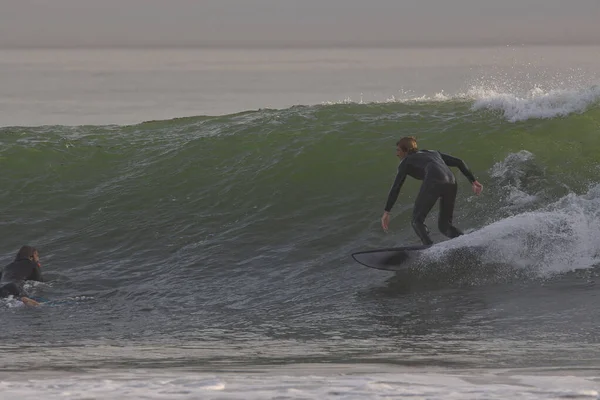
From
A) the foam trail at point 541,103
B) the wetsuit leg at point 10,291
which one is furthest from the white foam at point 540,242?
the foam trail at point 541,103

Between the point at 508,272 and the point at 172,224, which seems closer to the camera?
the point at 508,272

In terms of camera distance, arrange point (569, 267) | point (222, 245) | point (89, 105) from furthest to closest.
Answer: point (89, 105), point (222, 245), point (569, 267)

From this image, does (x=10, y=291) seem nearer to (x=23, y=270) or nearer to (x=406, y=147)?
(x=23, y=270)

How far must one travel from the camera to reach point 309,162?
17.2 metres

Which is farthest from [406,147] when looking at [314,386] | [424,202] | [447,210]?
[314,386]

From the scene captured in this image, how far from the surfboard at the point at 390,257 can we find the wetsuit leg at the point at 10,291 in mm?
4305

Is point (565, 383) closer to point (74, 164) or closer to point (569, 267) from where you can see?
point (569, 267)

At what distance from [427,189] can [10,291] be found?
18.0 ft

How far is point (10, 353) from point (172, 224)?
23.4 ft

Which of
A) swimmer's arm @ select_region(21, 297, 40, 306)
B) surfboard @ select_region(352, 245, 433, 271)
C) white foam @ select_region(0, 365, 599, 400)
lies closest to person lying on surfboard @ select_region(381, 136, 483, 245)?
surfboard @ select_region(352, 245, 433, 271)

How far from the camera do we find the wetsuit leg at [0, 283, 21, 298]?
11484mm

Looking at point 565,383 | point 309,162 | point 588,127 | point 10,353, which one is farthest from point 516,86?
point 565,383

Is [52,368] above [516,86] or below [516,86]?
below

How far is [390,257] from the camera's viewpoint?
1171 centimetres
